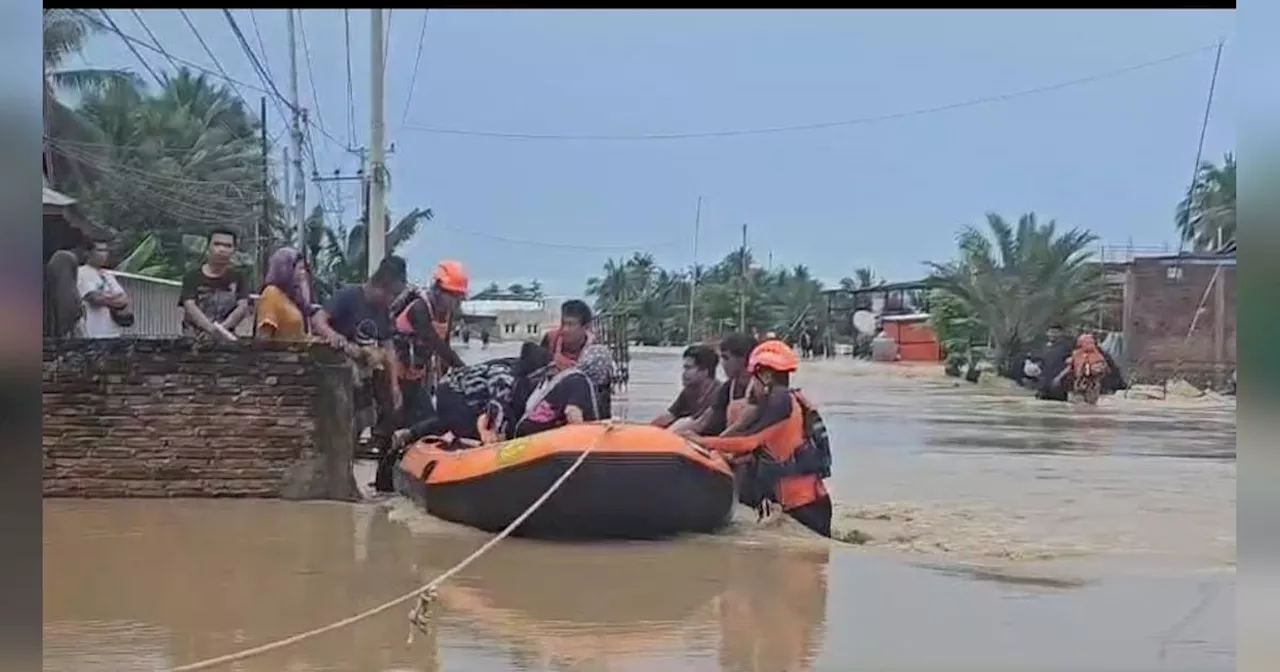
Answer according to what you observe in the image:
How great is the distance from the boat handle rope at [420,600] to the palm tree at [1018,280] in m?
1.08

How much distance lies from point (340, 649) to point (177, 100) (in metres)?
1.58

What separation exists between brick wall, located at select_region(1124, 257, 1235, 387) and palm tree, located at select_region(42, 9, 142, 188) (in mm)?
2810

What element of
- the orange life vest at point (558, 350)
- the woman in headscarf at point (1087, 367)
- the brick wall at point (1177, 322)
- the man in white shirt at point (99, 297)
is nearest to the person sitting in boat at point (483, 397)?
the orange life vest at point (558, 350)

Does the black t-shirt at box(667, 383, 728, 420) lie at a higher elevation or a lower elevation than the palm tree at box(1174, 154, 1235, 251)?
lower

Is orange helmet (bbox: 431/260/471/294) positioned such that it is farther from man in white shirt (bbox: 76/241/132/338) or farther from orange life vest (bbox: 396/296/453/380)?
man in white shirt (bbox: 76/241/132/338)

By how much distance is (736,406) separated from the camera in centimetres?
428

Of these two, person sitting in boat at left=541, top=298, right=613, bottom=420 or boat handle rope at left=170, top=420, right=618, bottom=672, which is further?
person sitting in boat at left=541, top=298, right=613, bottom=420

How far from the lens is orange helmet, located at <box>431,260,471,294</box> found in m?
4.27

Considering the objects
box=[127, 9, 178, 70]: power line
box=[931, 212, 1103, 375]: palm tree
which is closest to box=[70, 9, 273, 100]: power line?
box=[127, 9, 178, 70]: power line

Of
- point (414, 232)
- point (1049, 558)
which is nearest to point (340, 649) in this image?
point (414, 232)

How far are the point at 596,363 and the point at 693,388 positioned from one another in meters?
0.28

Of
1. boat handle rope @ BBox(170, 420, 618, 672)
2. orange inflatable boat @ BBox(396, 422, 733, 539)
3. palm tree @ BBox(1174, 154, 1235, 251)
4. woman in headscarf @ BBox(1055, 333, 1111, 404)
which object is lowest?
boat handle rope @ BBox(170, 420, 618, 672)

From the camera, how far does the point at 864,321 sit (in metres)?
4.23
